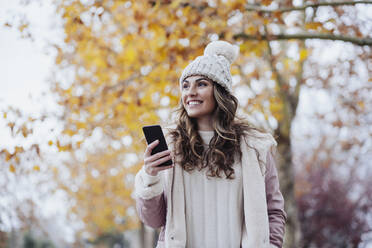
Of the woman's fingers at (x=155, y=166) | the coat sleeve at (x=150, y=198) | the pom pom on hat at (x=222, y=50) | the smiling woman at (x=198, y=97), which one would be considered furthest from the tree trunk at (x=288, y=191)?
the woman's fingers at (x=155, y=166)

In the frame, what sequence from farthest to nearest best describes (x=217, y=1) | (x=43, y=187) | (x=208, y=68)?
(x=43, y=187) → (x=217, y=1) → (x=208, y=68)

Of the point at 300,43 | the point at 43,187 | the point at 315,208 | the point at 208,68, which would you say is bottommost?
the point at 315,208

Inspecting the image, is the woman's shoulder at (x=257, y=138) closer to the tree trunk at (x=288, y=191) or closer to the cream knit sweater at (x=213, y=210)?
the cream knit sweater at (x=213, y=210)

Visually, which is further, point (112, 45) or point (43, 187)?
point (43, 187)

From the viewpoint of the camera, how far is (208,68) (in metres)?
2.73

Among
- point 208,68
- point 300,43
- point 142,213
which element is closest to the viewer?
point 142,213

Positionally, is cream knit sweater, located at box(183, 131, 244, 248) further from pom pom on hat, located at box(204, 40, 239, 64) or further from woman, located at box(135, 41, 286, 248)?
pom pom on hat, located at box(204, 40, 239, 64)

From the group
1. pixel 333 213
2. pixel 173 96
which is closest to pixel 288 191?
pixel 173 96

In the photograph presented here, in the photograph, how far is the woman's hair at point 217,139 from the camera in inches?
103

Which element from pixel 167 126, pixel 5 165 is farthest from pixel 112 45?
pixel 167 126

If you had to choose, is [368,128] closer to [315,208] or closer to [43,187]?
[315,208]

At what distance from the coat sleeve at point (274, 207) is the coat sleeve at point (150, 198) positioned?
785mm

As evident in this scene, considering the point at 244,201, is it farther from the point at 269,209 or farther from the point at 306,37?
the point at 306,37

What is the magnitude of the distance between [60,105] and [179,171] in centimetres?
403
